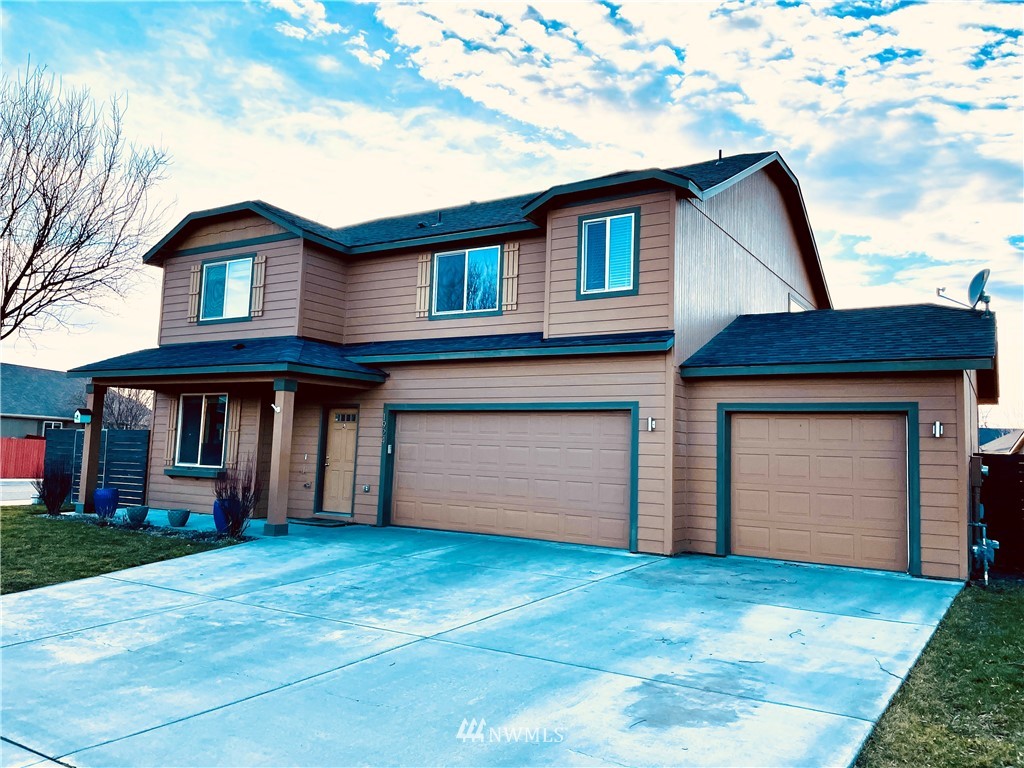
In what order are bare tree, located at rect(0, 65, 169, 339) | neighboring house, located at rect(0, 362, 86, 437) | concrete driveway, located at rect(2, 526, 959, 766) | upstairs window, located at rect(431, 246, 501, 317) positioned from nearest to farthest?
1. concrete driveway, located at rect(2, 526, 959, 766)
2. upstairs window, located at rect(431, 246, 501, 317)
3. bare tree, located at rect(0, 65, 169, 339)
4. neighboring house, located at rect(0, 362, 86, 437)

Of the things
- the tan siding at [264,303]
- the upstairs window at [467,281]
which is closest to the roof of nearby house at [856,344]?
the upstairs window at [467,281]

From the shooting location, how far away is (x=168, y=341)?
47.8ft

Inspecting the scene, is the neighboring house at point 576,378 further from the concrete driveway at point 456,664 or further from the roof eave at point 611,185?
the concrete driveway at point 456,664

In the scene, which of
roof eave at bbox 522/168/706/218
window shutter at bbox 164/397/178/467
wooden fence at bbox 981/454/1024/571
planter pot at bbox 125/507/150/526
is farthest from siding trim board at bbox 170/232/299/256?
wooden fence at bbox 981/454/1024/571

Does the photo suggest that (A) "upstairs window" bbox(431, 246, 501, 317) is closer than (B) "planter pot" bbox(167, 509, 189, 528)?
No

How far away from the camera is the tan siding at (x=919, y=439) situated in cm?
839

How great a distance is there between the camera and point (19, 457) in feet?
95.4

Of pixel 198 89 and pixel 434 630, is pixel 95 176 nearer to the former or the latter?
pixel 198 89

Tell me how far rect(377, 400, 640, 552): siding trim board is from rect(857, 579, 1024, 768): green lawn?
13.6 feet

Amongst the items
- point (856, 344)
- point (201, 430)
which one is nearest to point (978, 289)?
point (856, 344)

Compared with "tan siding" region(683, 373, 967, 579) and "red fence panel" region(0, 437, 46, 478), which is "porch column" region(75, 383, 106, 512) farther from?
"red fence panel" region(0, 437, 46, 478)

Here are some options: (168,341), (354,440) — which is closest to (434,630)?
(354,440)

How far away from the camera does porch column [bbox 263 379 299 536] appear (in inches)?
429

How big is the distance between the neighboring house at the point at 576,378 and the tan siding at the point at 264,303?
1.9 inches
